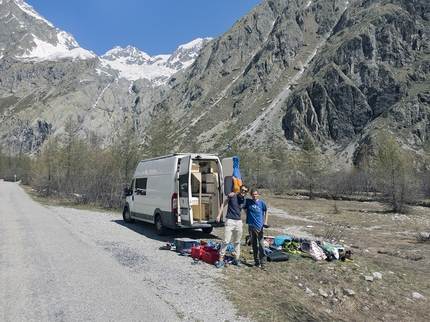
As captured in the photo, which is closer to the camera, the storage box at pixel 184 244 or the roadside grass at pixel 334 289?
the roadside grass at pixel 334 289

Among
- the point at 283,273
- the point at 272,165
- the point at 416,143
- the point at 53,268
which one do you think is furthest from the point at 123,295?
the point at 416,143

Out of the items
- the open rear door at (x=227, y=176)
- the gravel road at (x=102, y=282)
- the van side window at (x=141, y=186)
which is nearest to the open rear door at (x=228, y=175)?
the open rear door at (x=227, y=176)

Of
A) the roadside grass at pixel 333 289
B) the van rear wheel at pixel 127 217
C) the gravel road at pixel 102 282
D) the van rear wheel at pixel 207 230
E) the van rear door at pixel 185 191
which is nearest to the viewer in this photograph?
the gravel road at pixel 102 282

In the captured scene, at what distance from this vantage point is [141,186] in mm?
14367

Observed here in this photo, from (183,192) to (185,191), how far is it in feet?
0.40

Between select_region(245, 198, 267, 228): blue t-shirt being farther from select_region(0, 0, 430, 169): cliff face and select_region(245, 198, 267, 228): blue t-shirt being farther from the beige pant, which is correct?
select_region(0, 0, 430, 169): cliff face

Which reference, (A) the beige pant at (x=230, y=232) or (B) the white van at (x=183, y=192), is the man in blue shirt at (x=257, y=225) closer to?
(A) the beige pant at (x=230, y=232)

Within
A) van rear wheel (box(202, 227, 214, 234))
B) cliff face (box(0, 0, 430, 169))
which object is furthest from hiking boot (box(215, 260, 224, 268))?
cliff face (box(0, 0, 430, 169))

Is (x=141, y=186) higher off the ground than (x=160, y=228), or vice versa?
(x=141, y=186)

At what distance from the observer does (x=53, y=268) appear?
7.32 metres

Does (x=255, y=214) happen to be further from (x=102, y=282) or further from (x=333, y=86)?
(x=333, y=86)

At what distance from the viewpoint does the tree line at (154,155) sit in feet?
84.1

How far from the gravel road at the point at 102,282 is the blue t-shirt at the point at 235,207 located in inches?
53.9

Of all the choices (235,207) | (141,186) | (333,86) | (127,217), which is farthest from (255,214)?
(333,86)
